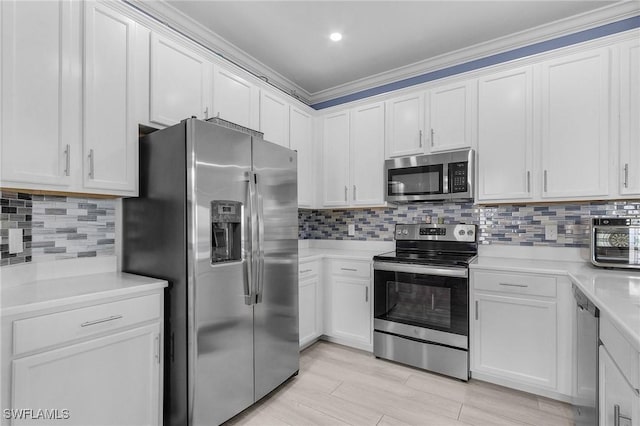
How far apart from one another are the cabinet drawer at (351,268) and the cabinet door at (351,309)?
5 centimetres

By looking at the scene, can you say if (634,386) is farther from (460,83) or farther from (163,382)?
(460,83)

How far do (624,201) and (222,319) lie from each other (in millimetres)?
3055

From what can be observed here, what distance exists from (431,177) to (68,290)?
270 cm

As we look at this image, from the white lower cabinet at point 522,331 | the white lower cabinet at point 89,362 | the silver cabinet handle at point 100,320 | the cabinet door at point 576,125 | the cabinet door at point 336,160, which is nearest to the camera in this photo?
the white lower cabinet at point 89,362

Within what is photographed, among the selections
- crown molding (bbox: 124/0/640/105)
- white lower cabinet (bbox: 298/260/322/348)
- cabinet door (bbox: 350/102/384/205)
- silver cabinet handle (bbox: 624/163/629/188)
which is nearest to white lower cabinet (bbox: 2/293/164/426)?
white lower cabinet (bbox: 298/260/322/348)

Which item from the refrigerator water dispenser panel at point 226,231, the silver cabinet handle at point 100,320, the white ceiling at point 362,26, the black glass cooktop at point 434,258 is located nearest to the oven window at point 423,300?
the black glass cooktop at point 434,258

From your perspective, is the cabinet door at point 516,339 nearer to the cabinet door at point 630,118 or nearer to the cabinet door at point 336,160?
the cabinet door at point 630,118

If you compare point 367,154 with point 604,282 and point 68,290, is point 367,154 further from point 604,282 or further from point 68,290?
point 68,290

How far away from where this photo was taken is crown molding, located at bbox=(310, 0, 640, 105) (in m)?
2.38

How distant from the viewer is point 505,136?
256 centimetres

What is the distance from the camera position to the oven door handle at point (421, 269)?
7.88 feet

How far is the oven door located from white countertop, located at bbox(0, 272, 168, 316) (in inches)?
71.4

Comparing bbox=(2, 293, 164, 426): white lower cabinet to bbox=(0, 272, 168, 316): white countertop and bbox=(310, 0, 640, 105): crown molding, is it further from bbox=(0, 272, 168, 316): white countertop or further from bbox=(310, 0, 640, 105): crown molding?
bbox=(310, 0, 640, 105): crown molding

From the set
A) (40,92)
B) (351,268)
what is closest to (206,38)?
(40,92)
